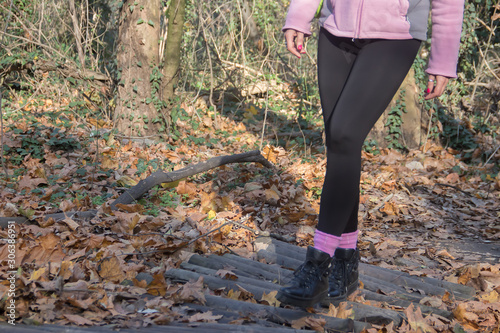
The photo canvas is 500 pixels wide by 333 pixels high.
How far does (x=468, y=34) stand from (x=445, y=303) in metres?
7.06

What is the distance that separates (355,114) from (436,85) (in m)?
0.47

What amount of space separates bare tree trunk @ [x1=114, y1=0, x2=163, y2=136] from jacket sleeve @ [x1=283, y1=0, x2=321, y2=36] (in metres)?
4.42

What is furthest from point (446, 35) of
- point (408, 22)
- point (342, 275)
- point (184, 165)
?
point (184, 165)

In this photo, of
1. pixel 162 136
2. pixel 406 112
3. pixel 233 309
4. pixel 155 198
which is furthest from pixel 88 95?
pixel 233 309

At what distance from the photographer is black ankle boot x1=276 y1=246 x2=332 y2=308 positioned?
7.13ft

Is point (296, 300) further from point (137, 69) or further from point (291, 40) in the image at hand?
point (137, 69)

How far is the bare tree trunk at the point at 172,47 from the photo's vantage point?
6.98 metres

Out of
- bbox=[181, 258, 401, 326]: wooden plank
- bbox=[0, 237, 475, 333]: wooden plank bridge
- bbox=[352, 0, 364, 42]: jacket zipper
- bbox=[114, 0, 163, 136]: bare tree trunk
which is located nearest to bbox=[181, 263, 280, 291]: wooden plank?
bbox=[0, 237, 475, 333]: wooden plank bridge

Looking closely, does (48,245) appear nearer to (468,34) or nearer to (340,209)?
(340,209)

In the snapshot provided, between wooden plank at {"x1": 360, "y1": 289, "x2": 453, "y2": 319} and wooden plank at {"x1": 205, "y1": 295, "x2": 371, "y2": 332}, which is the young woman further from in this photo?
wooden plank at {"x1": 360, "y1": 289, "x2": 453, "y2": 319}

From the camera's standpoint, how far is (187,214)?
3861 mm

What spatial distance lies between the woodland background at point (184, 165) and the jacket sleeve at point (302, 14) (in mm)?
1377

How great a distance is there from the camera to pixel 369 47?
2.27m

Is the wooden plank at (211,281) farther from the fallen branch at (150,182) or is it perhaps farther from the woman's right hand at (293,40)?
the woman's right hand at (293,40)
